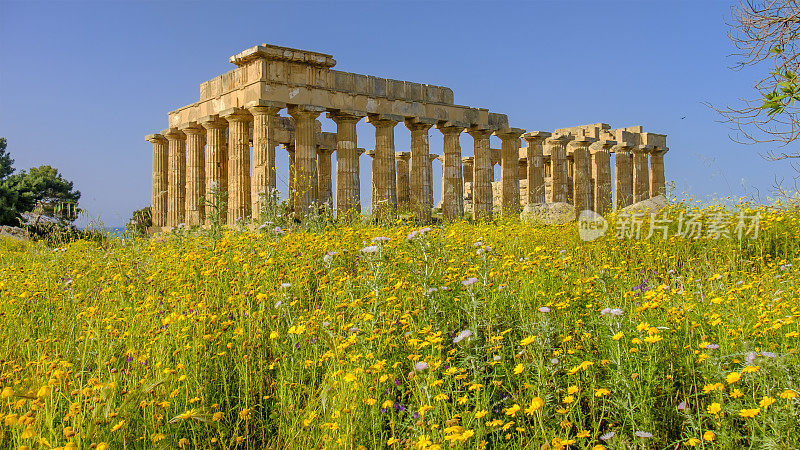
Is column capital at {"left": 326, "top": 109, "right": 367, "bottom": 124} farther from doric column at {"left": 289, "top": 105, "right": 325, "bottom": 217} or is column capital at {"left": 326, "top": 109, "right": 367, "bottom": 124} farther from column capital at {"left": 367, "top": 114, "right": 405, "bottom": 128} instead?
doric column at {"left": 289, "top": 105, "right": 325, "bottom": 217}

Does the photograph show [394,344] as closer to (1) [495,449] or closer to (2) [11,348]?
(1) [495,449]

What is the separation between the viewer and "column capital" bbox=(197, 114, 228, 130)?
20.8 m

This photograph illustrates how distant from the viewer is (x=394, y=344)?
384 centimetres

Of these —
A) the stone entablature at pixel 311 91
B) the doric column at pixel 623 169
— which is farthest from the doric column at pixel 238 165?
Result: the doric column at pixel 623 169

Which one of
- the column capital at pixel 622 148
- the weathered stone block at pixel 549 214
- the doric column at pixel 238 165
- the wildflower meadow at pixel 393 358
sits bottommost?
the wildflower meadow at pixel 393 358

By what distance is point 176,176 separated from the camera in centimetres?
2411

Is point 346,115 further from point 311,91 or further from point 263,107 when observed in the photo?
point 263,107

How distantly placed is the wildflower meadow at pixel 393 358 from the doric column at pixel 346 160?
14.7 metres

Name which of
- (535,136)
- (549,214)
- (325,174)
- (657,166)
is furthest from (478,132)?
(657,166)

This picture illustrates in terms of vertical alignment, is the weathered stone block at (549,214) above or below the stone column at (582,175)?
below

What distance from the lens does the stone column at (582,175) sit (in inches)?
1172

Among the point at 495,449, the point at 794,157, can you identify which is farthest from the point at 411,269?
the point at 794,157

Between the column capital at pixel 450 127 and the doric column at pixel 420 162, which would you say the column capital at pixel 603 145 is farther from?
the doric column at pixel 420 162

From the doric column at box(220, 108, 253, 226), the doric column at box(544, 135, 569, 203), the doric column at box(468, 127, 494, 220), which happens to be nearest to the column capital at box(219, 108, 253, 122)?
the doric column at box(220, 108, 253, 226)
